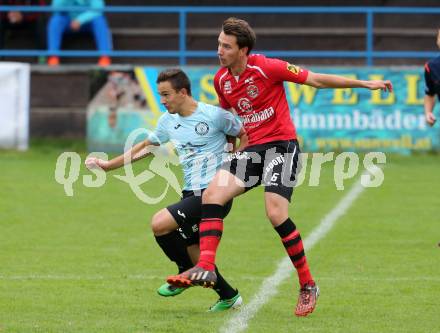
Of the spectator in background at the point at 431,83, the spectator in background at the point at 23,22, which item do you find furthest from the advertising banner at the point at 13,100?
the spectator in background at the point at 431,83

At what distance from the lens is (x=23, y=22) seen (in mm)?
21297

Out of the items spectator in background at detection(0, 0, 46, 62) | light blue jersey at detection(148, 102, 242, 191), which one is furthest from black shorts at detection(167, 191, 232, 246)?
spectator in background at detection(0, 0, 46, 62)

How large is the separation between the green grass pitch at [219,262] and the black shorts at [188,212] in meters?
0.52

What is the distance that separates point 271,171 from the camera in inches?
288

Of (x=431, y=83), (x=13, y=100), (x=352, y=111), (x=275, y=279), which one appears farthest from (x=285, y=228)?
(x=13, y=100)

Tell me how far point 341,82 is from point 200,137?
0.98 m

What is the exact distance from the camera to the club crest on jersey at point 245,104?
7.43 m

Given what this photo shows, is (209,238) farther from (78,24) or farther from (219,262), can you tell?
(78,24)

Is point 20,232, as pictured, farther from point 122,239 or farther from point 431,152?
point 431,152

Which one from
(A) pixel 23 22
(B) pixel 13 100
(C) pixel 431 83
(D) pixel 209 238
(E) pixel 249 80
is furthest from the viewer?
(A) pixel 23 22

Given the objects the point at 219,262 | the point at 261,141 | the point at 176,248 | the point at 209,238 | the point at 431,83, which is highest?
the point at 431,83

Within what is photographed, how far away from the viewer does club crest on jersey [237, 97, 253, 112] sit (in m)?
7.43

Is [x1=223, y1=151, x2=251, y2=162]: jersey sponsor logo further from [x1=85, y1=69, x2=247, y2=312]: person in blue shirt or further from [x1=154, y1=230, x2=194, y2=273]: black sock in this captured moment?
[x1=154, y1=230, x2=194, y2=273]: black sock

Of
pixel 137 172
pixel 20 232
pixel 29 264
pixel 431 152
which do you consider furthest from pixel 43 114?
pixel 29 264
